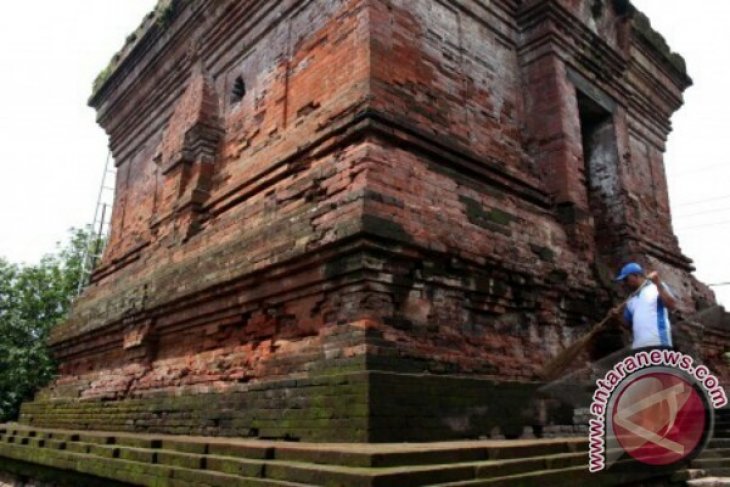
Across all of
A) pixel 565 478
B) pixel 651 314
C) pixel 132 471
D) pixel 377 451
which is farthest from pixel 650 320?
pixel 132 471

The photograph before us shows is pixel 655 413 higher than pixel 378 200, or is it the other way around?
pixel 378 200

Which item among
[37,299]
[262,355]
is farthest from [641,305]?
[37,299]

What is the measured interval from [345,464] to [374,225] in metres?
2.04

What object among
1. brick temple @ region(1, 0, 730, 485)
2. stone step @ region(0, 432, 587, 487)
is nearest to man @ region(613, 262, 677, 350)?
stone step @ region(0, 432, 587, 487)

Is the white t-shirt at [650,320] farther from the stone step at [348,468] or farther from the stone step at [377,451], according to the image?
the stone step at [348,468]

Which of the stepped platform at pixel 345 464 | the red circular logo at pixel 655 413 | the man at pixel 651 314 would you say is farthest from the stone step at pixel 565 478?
the man at pixel 651 314

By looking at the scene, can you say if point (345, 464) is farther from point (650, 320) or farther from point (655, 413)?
point (650, 320)

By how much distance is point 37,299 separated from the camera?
56.7 feet

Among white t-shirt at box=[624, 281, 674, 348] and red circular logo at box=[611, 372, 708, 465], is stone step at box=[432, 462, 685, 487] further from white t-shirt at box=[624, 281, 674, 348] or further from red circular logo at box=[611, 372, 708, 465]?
white t-shirt at box=[624, 281, 674, 348]

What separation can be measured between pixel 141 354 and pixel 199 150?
270cm

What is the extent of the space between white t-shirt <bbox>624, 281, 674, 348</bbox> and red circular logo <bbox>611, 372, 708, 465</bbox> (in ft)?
1.41

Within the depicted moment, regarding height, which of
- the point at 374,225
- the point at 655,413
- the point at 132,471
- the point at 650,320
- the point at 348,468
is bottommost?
the point at 132,471

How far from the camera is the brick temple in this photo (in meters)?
4.61

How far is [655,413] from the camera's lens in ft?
12.3
